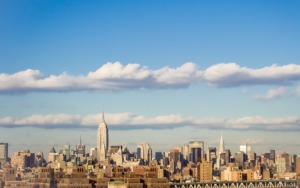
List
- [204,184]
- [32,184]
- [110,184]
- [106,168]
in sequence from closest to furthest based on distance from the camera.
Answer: [110,184]
[32,184]
[204,184]
[106,168]

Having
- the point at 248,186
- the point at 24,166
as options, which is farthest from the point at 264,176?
the point at 24,166

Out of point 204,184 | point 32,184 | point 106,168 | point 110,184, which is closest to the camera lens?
point 110,184

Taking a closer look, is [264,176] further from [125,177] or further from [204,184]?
[125,177]

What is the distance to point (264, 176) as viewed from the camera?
7677 inches

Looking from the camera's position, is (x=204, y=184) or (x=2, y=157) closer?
(x=204, y=184)

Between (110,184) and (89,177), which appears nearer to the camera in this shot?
(110,184)

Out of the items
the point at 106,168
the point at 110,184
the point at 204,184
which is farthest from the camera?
the point at 106,168

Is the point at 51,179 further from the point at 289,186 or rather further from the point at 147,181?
the point at 289,186

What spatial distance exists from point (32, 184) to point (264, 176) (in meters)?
73.4

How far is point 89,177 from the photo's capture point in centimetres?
13600

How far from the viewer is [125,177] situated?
130375mm

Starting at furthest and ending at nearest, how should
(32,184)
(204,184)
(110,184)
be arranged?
(204,184), (32,184), (110,184)

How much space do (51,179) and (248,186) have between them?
4036 cm

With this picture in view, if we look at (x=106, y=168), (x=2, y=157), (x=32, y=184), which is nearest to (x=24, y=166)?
(x=2, y=157)
